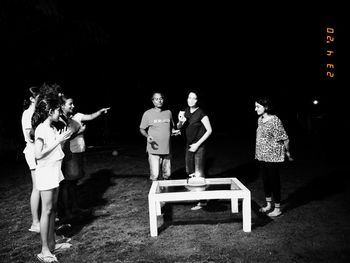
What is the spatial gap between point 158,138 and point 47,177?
2294mm

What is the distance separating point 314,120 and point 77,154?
751 inches

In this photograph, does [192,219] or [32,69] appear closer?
[192,219]

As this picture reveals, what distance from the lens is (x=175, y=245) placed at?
155 inches

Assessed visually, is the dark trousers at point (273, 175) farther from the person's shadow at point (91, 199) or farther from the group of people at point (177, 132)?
the person's shadow at point (91, 199)

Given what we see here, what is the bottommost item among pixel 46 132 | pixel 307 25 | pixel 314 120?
pixel 314 120

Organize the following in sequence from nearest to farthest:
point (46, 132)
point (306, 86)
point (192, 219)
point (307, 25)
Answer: point (46, 132) → point (192, 219) → point (307, 25) → point (306, 86)

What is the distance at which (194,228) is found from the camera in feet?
14.7

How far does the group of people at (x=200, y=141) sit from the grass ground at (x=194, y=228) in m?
0.53

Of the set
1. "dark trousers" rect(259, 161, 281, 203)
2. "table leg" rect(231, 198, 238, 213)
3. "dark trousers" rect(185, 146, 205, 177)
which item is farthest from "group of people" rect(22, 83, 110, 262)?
"dark trousers" rect(259, 161, 281, 203)

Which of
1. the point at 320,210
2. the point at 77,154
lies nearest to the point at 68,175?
the point at 77,154

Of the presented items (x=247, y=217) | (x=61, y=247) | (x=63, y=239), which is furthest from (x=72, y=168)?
(x=247, y=217)

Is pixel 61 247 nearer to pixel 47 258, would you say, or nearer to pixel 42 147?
pixel 47 258

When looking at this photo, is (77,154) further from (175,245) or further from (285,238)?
(285,238)

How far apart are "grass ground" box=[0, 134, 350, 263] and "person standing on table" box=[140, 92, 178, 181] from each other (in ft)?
2.34
